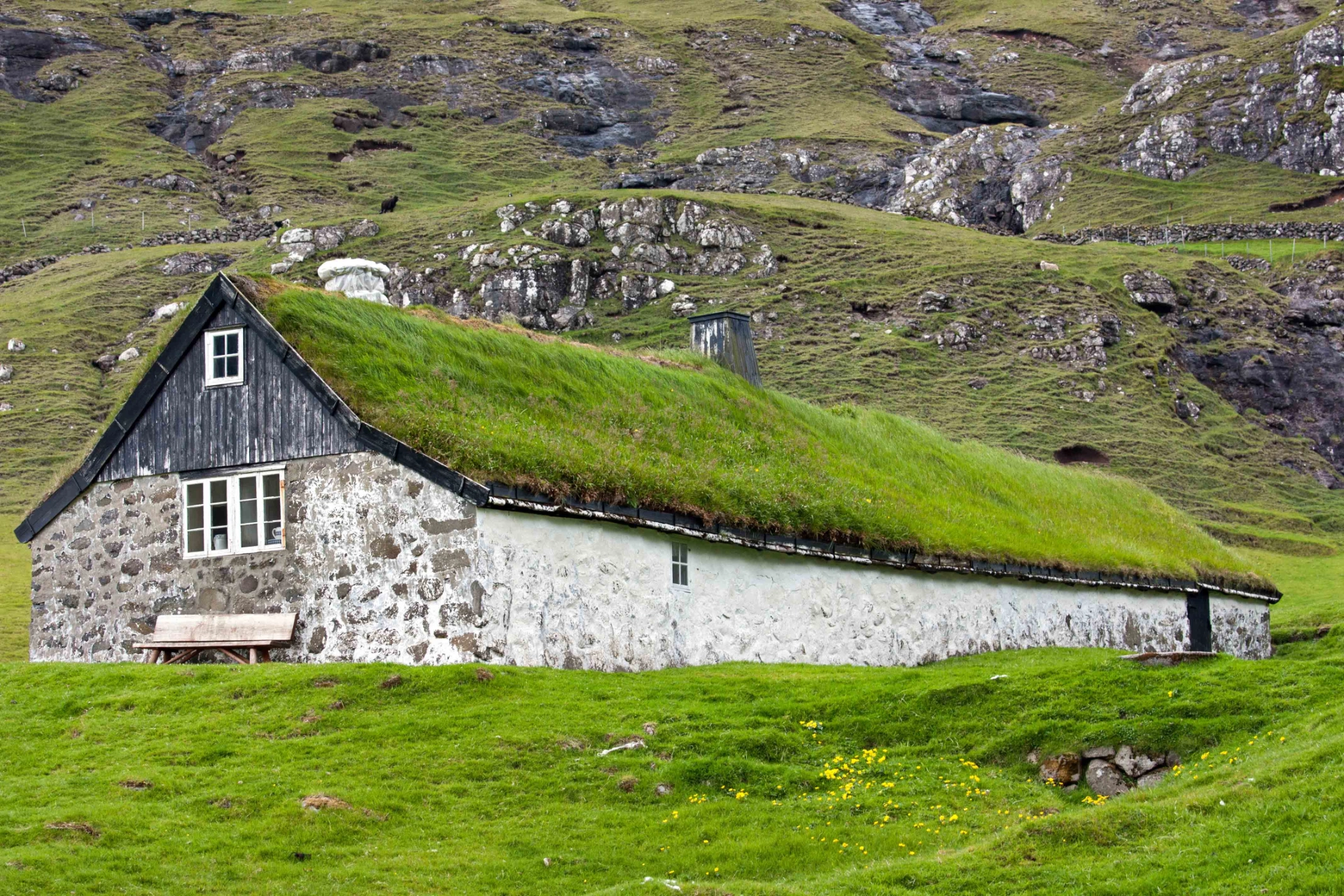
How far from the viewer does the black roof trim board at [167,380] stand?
80.8ft

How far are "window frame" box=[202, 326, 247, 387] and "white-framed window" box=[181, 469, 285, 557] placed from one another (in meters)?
1.73

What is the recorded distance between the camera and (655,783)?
1789cm

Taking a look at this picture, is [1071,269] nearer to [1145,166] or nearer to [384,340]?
[1145,166]

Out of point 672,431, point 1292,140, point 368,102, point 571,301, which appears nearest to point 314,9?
point 368,102

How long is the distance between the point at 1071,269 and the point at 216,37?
12930cm

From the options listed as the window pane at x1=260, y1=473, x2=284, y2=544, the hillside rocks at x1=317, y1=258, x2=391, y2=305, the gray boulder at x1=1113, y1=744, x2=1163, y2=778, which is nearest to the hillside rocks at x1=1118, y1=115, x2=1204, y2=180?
the hillside rocks at x1=317, y1=258, x2=391, y2=305

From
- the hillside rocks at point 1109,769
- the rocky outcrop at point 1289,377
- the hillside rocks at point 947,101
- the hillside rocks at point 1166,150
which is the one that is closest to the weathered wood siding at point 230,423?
the hillside rocks at point 1109,769

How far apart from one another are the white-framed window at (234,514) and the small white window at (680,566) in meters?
7.08

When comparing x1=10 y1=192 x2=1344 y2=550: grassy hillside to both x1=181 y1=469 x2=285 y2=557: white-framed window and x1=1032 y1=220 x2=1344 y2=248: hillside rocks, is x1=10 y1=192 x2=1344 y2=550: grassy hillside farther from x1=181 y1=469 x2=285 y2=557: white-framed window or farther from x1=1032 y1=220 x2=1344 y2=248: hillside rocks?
x1=181 y1=469 x2=285 y2=557: white-framed window

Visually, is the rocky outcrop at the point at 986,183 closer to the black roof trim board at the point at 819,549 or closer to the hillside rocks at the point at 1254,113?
the hillside rocks at the point at 1254,113

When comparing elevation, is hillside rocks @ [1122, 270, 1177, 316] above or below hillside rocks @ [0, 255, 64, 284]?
below

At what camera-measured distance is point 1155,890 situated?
1290 centimetres

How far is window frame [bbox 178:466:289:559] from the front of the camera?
976 inches

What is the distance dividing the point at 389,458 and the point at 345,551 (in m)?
1.74
